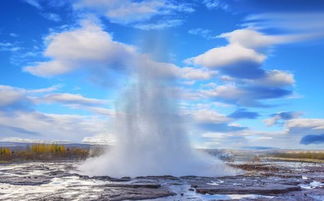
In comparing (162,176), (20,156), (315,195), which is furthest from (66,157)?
(315,195)

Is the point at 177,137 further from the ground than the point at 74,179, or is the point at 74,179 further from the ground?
the point at 177,137

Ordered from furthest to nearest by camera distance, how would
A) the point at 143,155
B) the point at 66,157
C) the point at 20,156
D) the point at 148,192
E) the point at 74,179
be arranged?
the point at 66,157 < the point at 20,156 < the point at 143,155 < the point at 74,179 < the point at 148,192

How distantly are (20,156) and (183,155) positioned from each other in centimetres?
4746

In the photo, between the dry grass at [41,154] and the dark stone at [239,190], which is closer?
the dark stone at [239,190]

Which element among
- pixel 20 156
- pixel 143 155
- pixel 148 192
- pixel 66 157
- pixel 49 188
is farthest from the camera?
pixel 66 157

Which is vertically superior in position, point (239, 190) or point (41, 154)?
point (41, 154)

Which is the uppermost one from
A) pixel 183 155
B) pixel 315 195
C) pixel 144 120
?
pixel 144 120

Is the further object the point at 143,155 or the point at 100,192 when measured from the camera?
the point at 143,155

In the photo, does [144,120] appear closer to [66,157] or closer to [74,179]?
[74,179]

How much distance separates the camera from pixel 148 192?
25516mm

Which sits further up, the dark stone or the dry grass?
the dry grass

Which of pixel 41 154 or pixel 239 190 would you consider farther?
pixel 41 154

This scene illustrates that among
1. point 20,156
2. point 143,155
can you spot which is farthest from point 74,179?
point 20,156

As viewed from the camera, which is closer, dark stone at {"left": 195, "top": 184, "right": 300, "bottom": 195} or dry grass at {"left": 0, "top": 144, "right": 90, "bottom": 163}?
dark stone at {"left": 195, "top": 184, "right": 300, "bottom": 195}
